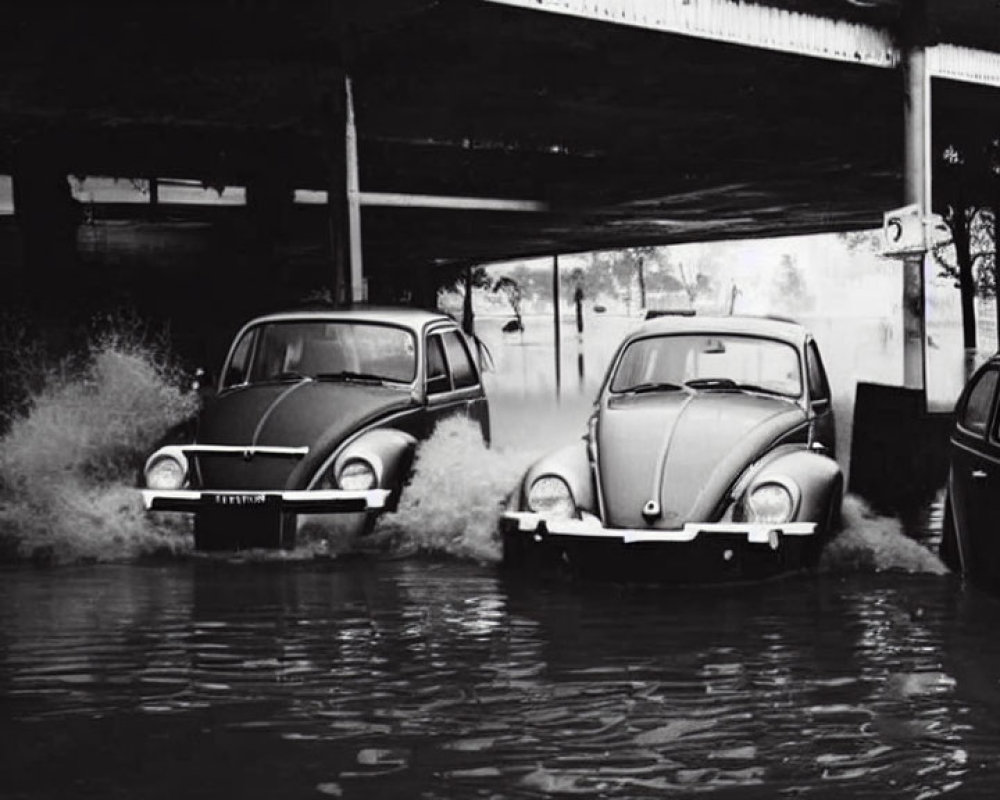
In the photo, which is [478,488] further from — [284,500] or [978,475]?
[978,475]

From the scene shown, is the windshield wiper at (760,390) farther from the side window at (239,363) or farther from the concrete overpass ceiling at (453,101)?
the concrete overpass ceiling at (453,101)

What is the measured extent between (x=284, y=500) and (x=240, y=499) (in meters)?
0.30

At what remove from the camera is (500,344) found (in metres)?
72.9

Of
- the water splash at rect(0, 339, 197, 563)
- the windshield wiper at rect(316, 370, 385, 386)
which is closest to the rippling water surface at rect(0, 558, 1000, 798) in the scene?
the water splash at rect(0, 339, 197, 563)

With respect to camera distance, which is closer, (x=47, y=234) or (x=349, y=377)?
(x=349, y=377)

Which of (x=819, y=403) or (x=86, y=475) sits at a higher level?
(x=819, y=403)

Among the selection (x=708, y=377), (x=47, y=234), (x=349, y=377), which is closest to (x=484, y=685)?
(x=708, y=377)

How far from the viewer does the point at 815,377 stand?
11.2 meters

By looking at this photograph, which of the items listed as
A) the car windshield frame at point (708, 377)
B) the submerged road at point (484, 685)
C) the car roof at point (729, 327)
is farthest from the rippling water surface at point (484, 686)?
the car roof at point (729, 327)

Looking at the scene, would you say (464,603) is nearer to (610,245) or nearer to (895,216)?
(895,216)

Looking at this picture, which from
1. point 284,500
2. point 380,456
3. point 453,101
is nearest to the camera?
point 284,500

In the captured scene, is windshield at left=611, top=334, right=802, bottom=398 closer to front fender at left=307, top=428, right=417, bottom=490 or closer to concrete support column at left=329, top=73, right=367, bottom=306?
front fender at left=307, top=428, right=417, bottom=490

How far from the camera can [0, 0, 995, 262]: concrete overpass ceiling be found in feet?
54.8

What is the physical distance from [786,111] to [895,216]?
747 cm
